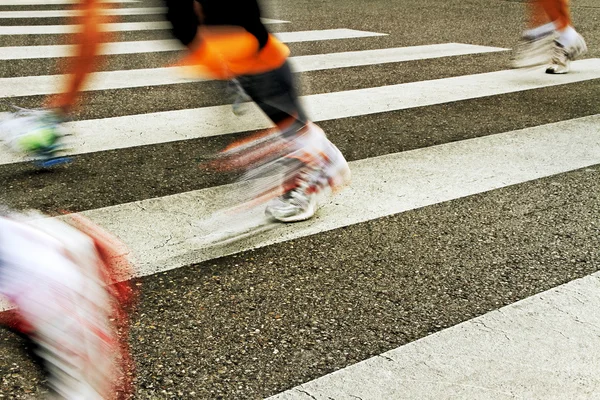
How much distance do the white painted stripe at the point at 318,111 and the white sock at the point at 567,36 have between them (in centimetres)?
35

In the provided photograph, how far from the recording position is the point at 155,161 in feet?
13.1

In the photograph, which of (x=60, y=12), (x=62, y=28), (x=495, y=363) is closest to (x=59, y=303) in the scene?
(x=495, y=363)

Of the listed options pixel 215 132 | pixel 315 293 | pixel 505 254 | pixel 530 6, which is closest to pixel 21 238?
pixel 315 293

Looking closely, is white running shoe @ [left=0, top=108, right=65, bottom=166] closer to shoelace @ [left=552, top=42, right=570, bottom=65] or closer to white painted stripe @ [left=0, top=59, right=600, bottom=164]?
white painted stripe @ [left=0, top=59, right=600, bottom=164]

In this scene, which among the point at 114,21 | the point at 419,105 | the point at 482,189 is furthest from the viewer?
the point at 114,21

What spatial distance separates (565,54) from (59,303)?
16.1 feet

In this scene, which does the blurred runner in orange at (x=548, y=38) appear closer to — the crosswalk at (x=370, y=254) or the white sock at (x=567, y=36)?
the white sock at (x=567, y=36)

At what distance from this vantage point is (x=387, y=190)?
3.65 metres

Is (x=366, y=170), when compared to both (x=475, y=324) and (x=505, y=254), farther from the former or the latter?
(x=475, y=324)

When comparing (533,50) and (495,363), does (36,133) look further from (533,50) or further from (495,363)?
(533,50)

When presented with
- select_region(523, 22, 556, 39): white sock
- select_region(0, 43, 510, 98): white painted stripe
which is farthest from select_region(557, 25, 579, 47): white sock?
select_region(0, 43, 510, 98): white painted stripe

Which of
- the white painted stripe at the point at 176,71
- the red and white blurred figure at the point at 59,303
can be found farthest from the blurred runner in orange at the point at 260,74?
the red and white blurred figure at the point at 59,303

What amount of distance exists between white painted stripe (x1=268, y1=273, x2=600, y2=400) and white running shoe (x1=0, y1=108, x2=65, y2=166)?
1.83 meters

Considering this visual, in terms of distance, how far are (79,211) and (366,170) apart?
1.28m
